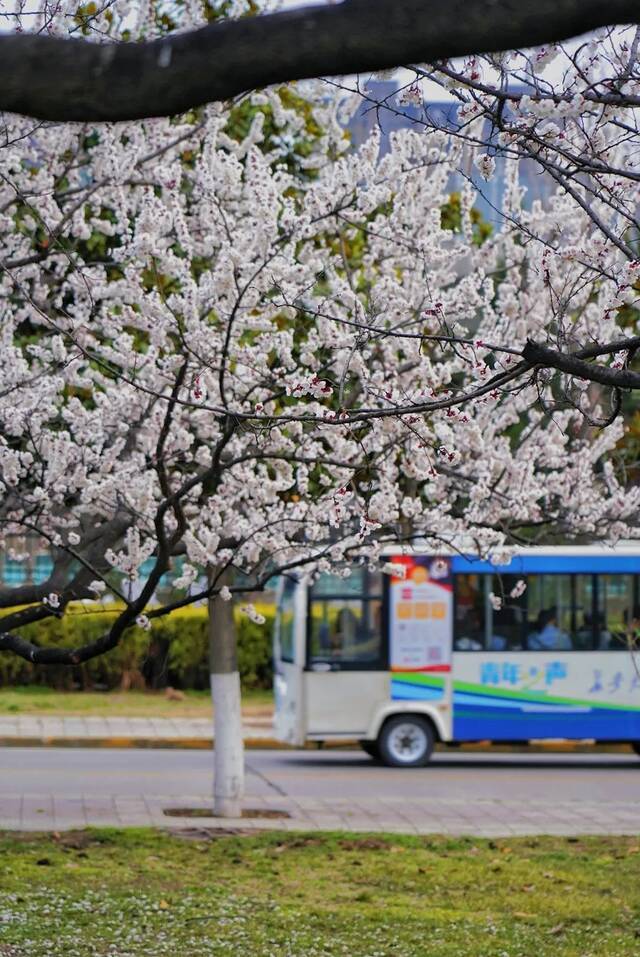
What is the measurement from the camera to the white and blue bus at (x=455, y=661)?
58.9ft

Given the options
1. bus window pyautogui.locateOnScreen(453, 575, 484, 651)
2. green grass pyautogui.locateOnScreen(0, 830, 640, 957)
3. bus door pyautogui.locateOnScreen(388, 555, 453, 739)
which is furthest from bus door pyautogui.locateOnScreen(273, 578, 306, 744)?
green grass pyautogui.locateOnScreen(0, 830, 640, 957)

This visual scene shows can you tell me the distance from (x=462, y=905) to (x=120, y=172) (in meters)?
4.50

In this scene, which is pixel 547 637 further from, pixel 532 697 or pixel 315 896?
pixel 315 896

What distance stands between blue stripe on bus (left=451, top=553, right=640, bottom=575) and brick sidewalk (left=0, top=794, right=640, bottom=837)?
12.8 feet

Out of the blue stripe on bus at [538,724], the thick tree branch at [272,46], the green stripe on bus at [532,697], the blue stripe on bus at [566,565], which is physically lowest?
the blue stripe on bus at [538,724]

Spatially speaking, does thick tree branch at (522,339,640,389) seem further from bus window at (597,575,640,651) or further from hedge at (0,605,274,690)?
hedge at (0,605,274,690)

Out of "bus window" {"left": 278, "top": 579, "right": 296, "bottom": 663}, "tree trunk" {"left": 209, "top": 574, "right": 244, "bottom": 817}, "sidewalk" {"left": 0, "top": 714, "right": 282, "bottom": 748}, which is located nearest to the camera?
Answer: "tree trunk" {"left": 209, "top": 574, "right": 244, "bottom": 817}

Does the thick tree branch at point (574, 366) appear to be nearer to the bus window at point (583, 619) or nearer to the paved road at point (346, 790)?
the paved road at point (346, 790)

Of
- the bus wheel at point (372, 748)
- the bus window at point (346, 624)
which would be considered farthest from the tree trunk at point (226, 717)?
the bus wheel at point (372, 748)

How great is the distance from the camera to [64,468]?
846 centimetres

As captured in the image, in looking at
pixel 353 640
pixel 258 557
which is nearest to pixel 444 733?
pixel 353 640

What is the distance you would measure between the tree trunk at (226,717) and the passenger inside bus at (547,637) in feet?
21.6

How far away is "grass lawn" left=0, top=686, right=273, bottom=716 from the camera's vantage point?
22.4m

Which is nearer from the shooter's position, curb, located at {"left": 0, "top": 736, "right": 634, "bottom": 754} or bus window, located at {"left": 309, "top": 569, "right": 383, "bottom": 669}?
bus window, located at {"left": 309, "top": 569, "right": 383, "bottom": 669}
